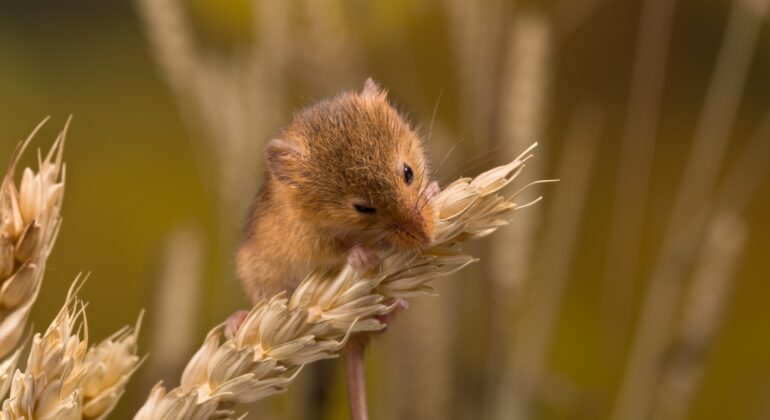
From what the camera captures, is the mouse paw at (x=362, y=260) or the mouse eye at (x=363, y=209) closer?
the mouse paw at (x=362, y=260)

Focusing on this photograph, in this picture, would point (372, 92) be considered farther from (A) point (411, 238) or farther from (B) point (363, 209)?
(A) point (411, 238)

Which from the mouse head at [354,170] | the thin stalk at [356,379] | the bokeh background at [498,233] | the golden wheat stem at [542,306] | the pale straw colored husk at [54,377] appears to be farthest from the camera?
the golden wheat stem at [542,306]

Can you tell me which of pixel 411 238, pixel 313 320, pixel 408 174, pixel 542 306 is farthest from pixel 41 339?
pixel 542 306

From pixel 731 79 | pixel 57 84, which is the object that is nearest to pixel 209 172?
pixel 731 79

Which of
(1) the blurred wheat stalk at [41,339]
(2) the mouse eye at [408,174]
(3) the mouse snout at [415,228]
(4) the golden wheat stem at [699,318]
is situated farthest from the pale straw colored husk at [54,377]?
(4) the golden wheat stem at [699,318]

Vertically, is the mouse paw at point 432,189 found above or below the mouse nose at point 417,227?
above

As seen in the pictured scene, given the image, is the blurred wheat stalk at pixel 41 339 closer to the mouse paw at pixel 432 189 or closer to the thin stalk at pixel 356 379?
the thin stalk at pixel 356 379

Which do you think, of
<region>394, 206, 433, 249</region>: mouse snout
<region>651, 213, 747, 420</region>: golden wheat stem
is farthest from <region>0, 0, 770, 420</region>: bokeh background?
<region>394, 206, 433, 249</region>: mouse snout

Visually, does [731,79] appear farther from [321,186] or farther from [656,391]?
[321,186]
